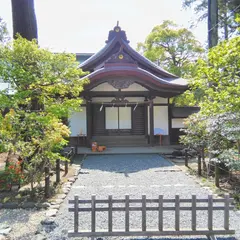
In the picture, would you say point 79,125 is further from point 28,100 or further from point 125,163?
point 28,100

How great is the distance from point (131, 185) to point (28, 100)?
320 centimetres

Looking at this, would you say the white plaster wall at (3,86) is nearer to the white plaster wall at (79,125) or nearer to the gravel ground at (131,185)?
the gravel ground at (131,185)

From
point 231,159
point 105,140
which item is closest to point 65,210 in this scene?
A: point 231,159

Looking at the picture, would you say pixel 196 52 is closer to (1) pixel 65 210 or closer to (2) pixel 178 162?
(2) pixel 178 162

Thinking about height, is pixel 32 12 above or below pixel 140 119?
above

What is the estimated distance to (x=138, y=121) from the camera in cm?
1345

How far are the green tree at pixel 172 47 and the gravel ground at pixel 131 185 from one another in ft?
44.5

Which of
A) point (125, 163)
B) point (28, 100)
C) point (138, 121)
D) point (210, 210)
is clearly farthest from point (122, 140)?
point (210, 210)

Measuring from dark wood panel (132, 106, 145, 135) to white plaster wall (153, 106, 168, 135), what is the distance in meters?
0.81

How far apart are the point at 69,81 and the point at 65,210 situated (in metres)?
2.82

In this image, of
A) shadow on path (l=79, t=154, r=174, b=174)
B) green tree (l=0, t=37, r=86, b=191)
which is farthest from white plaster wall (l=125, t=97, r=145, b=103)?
green tree (l=0, t=37, r=86, b=191)

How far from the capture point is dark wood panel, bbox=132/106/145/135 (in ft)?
43.8

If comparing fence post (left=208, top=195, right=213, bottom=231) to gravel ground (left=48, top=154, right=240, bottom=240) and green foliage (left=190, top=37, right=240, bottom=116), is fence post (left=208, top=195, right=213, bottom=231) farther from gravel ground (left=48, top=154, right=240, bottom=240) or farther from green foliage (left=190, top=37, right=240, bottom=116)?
green foliage (left=190, top=37, right=240, bottom=116)

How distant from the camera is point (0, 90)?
4.78 metres
